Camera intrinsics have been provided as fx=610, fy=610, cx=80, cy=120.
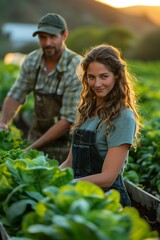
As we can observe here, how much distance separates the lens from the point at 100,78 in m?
4.44

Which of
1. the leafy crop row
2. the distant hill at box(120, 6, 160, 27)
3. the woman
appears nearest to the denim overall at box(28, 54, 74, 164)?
the woman

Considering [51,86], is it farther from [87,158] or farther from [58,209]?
[58,209]

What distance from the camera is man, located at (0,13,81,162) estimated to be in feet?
21.9

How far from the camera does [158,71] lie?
25.2 meters

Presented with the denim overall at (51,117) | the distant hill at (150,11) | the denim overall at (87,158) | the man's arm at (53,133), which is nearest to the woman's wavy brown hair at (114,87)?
the denim overall at (87,158)

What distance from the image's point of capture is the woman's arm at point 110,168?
419 centimetres

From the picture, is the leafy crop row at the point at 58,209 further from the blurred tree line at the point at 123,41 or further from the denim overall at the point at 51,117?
→ the blurred tree line at the point at 123,41

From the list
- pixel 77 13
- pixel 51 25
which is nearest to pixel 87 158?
pixel 51 25

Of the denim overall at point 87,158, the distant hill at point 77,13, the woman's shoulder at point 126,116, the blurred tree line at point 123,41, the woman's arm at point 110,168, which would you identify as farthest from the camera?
the distant hill at point 77,13

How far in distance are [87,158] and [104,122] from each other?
35cm

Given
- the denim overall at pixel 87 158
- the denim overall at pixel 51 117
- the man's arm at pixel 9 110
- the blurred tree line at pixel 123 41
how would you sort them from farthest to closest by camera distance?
the blurred tree line at pixel 123 41, the denim overall at pixel 51 117, the man's arm at pixel 9 110, the denim overall at pixel 87 158

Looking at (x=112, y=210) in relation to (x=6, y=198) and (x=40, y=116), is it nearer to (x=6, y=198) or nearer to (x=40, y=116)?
(x=6, y=198)

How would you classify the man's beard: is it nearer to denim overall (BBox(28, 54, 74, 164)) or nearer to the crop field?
denim overall (BBox(28, 54, 74, 164))

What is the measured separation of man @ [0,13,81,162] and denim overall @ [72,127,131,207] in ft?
5.94
